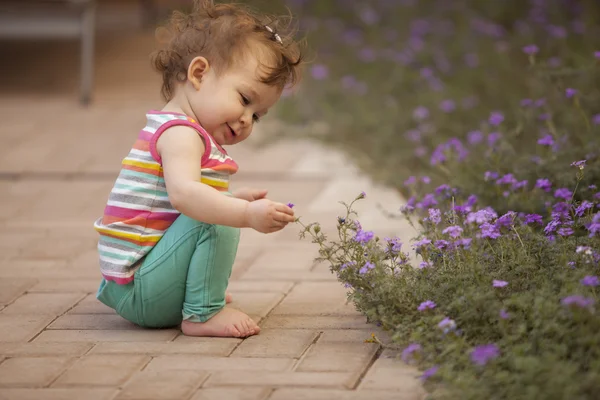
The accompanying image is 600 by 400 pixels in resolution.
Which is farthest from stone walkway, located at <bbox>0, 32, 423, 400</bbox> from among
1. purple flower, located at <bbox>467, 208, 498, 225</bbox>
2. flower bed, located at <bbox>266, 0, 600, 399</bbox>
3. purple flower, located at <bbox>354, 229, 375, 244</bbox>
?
purple flower, located at <bbox>467, 208, 498, 225</bbox>

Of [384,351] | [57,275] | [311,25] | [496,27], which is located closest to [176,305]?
[384,351]

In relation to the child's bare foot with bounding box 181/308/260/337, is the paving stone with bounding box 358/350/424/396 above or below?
above

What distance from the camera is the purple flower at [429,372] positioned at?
2.18 metres

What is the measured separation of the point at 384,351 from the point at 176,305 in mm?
583

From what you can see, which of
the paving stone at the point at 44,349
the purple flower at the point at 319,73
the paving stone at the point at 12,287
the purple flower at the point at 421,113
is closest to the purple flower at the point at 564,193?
the paving stone at the point at 44,349

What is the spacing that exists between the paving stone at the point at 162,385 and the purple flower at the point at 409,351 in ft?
1.56

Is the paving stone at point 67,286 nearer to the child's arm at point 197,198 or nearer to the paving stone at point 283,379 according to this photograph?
the child's arm at point 197,198

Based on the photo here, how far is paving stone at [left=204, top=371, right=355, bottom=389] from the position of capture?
2.28 meters

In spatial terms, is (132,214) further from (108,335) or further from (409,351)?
(409,351)

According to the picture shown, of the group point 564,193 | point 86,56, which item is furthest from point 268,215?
point 86,56

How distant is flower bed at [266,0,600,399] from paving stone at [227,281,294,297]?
7.3 inches

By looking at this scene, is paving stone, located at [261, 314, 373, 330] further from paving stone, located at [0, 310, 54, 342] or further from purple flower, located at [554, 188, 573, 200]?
purple flower, located at [554, 188, 573, 200]

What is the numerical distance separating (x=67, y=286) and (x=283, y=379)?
3.68 feet

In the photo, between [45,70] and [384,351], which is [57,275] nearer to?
[384,351]
